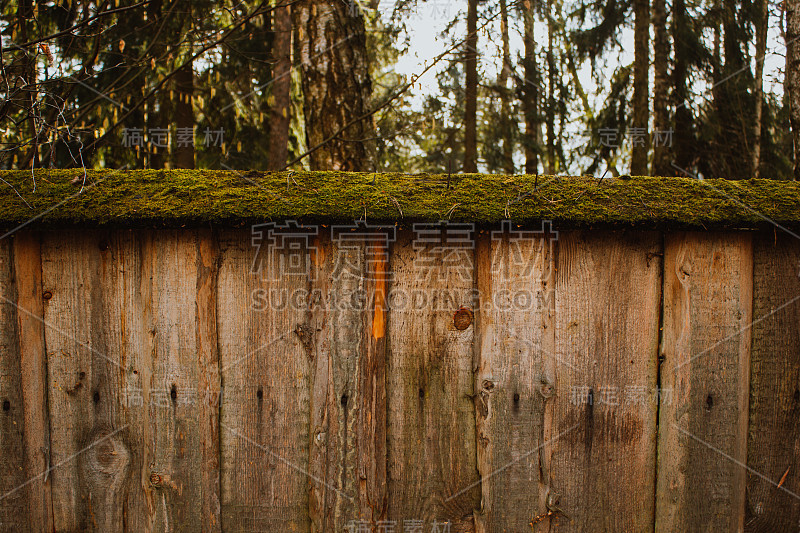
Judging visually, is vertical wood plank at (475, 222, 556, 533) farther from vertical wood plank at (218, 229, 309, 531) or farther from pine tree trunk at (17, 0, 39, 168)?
pine tree trunk at (17, 0, 39, 168)

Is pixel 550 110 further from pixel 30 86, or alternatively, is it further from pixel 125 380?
pixel 125 380

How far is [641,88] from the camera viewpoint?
734 cm

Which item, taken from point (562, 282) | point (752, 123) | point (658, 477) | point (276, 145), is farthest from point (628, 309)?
point (752, 123)

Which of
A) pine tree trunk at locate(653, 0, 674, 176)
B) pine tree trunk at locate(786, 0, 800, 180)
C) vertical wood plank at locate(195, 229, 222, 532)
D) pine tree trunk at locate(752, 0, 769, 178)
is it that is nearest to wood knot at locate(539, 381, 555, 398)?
vertical wood plank at locate(195, 229, 222, 532)

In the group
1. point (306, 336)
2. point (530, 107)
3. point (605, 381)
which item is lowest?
point (605, 381)

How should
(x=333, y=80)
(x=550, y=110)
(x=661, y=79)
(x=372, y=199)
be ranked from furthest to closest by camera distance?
(x=550, y=110) < (x=661, y=79) < (x=333, y=80) < (x=372, y=199)

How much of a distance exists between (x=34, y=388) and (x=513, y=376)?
5.78 ft

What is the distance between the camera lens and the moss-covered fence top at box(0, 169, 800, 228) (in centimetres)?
142

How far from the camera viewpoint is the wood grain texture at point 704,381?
1.59 m

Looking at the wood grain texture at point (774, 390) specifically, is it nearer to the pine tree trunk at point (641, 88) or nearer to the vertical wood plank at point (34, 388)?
Answer: the vertical wood plank at point (34, 388)

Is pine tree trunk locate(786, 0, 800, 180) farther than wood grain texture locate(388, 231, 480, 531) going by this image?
Yes

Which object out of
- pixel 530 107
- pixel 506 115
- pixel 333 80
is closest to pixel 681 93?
pixel 530 107

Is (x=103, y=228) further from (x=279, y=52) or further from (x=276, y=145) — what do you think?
(x=279, y=52)

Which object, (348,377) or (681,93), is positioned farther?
(681,93)
